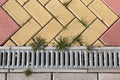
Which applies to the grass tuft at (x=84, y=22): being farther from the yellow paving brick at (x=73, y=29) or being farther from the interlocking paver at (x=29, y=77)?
the interlocking paver at (x=29, y=77)

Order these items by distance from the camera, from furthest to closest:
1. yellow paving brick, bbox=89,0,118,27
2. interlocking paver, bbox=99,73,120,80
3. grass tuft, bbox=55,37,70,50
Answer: yellow paving brick, bbox=89,0,118,27
grass tuft, bbox=55,37,70,50
interlocking paver, bbox=99,73,120,80

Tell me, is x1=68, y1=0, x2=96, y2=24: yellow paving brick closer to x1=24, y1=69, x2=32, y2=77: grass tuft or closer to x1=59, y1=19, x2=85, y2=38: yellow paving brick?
x1=59, y1=19, x2=85, y2=38: yellow paving brick

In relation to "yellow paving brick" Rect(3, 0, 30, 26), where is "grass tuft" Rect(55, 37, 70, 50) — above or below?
below

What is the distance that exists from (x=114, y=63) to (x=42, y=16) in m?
0.87

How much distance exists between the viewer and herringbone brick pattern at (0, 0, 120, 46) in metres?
2.87

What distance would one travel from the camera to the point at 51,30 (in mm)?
2895

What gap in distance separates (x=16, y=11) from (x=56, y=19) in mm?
427

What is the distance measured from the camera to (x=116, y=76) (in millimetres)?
2709

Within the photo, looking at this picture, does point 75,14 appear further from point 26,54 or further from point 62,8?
point 26,54

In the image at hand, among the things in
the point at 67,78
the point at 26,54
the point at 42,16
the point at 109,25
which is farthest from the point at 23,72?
the point at 109,25

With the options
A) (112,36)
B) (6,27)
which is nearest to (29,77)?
(6,27)

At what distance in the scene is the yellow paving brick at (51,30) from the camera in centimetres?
287

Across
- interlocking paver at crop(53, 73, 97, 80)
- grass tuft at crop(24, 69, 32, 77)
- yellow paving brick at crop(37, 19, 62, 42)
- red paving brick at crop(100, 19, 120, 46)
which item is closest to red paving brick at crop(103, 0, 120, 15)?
red paving brick at crop(100, 19, 120, 46)

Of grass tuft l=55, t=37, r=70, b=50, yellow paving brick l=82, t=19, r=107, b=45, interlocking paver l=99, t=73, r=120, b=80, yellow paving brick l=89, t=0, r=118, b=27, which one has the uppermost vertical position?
yellow paving brick l=89, t=0, r=118, b=27
